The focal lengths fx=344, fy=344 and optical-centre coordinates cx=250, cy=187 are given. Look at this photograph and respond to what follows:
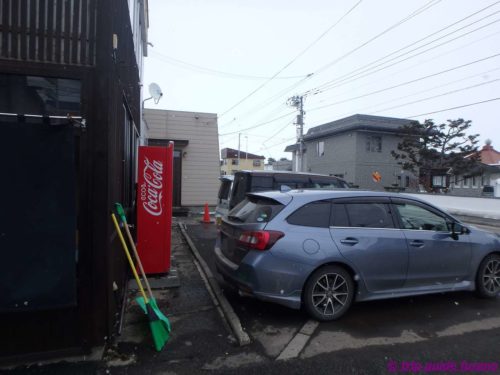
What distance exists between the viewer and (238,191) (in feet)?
25.7

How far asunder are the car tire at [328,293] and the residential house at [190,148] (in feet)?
39.8

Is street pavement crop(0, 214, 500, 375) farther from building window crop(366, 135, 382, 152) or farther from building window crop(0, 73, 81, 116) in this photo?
building window crop(366, 135, 382, 152)

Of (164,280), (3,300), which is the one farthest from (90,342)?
(164,280)

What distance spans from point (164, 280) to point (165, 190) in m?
1.46

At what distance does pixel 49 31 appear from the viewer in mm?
3201

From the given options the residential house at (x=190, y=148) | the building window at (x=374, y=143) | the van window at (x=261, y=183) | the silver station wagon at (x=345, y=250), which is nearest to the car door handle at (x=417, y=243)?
the silver station wagon at (x=345, y=250)

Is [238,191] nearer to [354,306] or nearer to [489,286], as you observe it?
[354,306]

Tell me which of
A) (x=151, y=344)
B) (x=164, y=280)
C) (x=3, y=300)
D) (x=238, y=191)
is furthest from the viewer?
(x=238, y=191)

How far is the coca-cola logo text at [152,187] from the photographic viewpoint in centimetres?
561

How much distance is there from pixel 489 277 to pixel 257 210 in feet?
12.0

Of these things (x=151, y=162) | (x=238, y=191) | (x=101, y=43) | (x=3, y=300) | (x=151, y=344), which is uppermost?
(x=101, y=43)

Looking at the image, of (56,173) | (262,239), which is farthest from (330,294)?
(56,173)

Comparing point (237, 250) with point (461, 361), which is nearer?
point (461, 361)

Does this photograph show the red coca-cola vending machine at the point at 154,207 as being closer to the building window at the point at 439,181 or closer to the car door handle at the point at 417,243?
the car door handle at the point at 417,243
